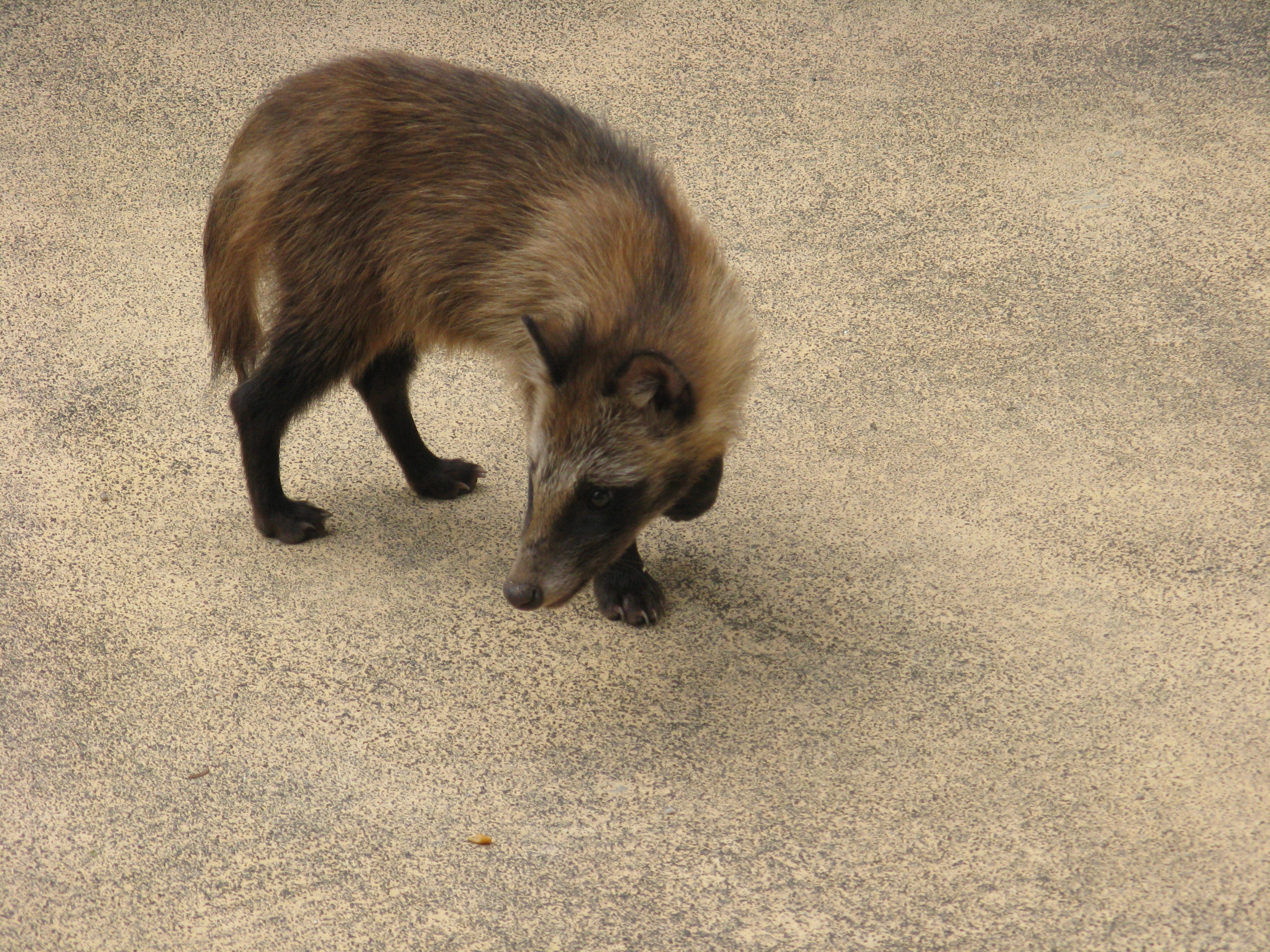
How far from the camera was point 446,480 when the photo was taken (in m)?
4.24

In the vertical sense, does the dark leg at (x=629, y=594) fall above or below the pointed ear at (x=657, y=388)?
below

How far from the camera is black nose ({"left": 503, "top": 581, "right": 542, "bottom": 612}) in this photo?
3.27 meters

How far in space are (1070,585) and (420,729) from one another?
6.41 feet

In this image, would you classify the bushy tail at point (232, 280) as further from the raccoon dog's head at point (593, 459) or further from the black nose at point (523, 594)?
the black nose at point (523, 594)

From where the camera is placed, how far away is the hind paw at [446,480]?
4223mm

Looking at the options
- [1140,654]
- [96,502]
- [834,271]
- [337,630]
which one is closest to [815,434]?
[834,271]

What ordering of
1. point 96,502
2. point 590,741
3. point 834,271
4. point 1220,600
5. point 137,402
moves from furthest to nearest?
point 834,271, point 137,402, point 96,502, point 1220,600, point 590,741

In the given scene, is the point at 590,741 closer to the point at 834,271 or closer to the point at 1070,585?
the point at 1070,585

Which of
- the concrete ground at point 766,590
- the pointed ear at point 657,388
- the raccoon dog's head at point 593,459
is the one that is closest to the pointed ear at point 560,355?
the raccoon dog's head at point 593,459

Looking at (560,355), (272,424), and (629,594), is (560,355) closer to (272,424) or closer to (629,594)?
(629,594)

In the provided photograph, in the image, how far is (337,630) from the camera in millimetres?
3672

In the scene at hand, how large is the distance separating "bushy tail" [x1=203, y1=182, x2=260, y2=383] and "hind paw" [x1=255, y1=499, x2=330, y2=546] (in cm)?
45

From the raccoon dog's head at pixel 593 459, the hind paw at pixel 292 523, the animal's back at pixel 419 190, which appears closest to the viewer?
the raccoon dog's head at pixel 593 459

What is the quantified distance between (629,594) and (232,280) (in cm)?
158
